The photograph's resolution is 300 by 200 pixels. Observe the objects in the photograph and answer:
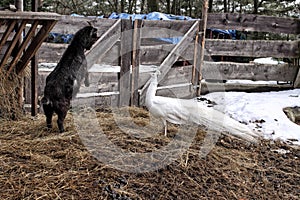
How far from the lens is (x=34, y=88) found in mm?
4285

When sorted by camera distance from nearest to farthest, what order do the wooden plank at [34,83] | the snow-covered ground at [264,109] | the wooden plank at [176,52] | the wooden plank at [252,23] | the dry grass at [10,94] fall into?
the dry grass at [10,94] → the wooden plank at [34,83] → the snow-covered ground at [264,109] → the wooden plank at [176,52] → the wooden plank at [252,23]

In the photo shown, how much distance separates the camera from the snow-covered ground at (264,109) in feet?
15.7

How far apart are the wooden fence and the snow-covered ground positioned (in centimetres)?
47

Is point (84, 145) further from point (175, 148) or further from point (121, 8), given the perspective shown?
point (121, 8)

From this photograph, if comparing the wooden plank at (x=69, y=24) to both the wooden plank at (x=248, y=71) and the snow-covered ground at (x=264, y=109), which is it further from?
the wooden plank at (x=248, y=71)

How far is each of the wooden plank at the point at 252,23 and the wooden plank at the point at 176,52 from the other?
62 cm

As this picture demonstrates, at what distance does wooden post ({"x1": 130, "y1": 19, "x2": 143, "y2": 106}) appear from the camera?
5332 millimetres

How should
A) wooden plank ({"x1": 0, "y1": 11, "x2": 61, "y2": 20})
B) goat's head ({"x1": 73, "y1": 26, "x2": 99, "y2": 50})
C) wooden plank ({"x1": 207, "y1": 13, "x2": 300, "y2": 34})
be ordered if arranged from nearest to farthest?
1. wooden plank ({"x1": 0, "y1": 11, "x2": 61, "y2": 20})
2. goat's head ({"x1": 73, "y1": 26, "x2": 99, "y2": 50})
3. wooden plank ({"x1": 207, "y1": 13, "x2": 300, "y2": 34})

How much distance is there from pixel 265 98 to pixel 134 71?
272 cm

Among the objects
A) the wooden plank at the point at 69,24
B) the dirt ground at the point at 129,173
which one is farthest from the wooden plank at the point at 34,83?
the wooden plank at the point at 69,24

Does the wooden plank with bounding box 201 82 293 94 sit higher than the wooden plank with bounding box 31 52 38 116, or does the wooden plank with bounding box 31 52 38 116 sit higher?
the wooden plank with bounding box 31 52 38 116

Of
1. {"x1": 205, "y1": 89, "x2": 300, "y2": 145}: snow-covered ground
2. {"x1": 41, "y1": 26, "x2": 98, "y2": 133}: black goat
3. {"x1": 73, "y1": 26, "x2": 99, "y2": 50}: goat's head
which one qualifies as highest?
{"x1": 73, "y1": 26, "x2": 99, "y2": 50}: goat's head

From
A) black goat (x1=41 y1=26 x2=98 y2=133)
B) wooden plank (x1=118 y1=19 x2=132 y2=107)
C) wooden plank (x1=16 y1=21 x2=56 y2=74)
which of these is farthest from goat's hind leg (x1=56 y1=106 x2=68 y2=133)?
wooden plank (x1=118 y1=19 x2=132 y2=107)

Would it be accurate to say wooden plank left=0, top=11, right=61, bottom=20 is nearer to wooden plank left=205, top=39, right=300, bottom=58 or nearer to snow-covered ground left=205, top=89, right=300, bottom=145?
snow-covered ground left=205, top=89, right=300, bottom=145
